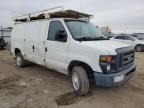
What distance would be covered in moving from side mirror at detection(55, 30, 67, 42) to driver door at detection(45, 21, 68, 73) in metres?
0.06

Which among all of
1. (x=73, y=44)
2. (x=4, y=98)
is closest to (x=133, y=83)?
(x=73, y=44)

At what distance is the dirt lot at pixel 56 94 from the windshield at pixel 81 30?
159 cm

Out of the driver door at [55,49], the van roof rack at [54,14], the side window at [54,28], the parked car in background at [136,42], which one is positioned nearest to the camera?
the driver door at [55,49]

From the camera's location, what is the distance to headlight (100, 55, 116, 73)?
13.7 ft

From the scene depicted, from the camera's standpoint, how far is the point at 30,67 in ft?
27.7

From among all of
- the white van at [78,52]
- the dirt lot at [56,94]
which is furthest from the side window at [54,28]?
the dirt lot at [56,94]

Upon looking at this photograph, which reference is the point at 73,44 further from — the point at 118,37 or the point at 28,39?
the point at 118,37

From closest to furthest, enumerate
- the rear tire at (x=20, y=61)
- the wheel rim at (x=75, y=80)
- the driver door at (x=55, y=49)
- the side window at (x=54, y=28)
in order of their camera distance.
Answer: the wheel rim at (x=75, y=80), the driver door at (x=55, y=49), the side window at (x=54, y=28), the rear tire at (x=20, y=61)

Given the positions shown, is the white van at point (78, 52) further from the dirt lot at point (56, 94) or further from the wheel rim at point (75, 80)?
the dirt lot at point (56, 94)

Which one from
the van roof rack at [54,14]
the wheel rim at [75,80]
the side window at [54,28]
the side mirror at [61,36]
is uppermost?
the van roof rack at [54,14]

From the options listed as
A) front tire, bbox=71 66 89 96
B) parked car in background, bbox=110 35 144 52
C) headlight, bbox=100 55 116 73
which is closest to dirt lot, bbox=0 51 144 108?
front tire, bbox=71 66 89 96

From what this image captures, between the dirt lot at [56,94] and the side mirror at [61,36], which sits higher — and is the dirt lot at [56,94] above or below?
below

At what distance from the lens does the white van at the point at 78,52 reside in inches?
169

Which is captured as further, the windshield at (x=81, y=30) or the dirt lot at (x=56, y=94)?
the windshield at (x=81, y=30)
